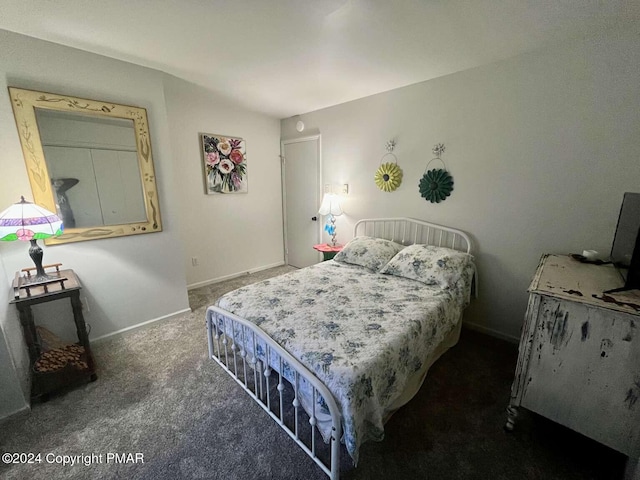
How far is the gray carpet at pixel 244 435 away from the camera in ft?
4.43

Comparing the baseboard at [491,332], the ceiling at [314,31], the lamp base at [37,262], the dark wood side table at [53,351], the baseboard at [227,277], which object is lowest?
the baseboard at [491,332]

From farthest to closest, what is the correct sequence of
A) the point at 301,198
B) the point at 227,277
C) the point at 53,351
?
the point at 301,198 → the point at 227,277 → the point at 53,351

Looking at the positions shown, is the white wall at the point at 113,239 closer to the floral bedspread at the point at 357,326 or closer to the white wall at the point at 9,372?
the white wall at the point at 9,372

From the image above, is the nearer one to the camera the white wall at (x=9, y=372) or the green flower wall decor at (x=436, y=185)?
the white wall at (x=9, y=372)

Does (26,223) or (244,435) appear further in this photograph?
(26,223)

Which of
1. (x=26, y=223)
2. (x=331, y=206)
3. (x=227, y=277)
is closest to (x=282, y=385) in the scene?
(x=26, y=223)

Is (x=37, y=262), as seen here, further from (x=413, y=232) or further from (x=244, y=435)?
(x=413, y=232)

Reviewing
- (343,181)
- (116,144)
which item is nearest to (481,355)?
(343,181)

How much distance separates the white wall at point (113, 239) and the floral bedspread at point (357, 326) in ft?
3.82

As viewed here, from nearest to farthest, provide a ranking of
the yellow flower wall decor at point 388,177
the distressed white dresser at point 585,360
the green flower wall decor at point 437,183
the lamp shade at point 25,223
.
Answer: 1. the distressed white dresser at point 585,360
2. the lamp shade at point 25,223
3. the green flower wall decor at point 437,183
4. the yellow flower wall decor at point 388,177

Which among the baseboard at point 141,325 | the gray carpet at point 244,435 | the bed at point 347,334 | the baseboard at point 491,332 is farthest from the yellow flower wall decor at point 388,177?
the baseboard at point 141,325

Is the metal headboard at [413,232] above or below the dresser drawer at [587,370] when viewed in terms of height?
above

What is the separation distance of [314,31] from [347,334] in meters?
2.00

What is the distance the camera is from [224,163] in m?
3.59
